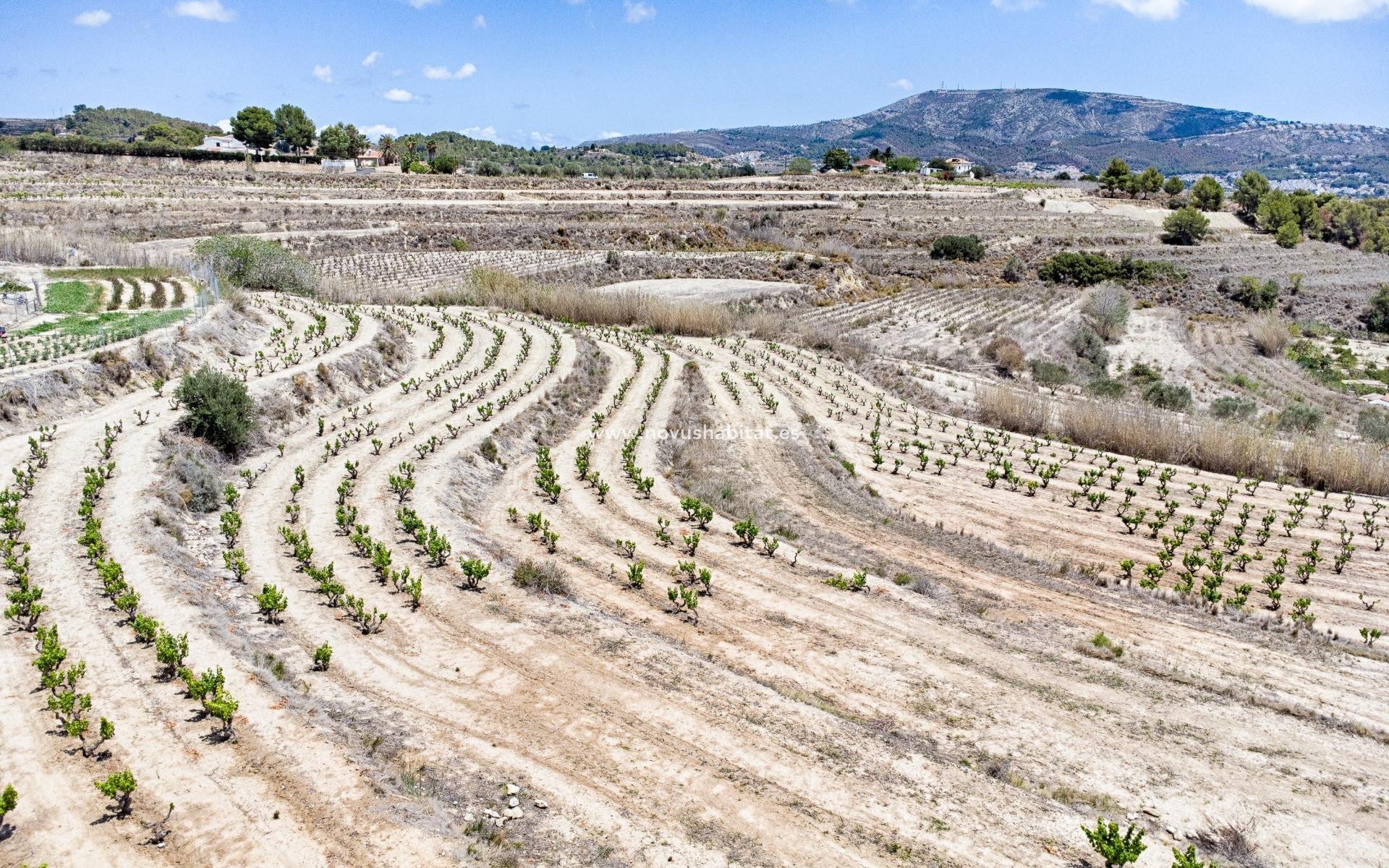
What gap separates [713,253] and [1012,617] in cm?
5402

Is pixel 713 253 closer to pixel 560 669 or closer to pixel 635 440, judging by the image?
pixel 635 440

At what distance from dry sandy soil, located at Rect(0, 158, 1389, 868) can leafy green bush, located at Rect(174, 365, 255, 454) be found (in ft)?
1.47

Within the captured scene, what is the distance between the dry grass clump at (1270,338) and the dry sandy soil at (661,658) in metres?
31.8

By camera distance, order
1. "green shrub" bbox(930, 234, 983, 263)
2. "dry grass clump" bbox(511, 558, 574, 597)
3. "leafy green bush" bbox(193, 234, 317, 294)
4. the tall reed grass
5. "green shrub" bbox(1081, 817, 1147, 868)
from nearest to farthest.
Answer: "green shrub" bbox(1081, 817, 1147, 868), "dry grass clump" bbox(511, 558, 574, 597), the tall reed grass, "leafy green bush" bbox(193, 234, 317, 294), "green shrub" bbox(930, 234, 983, 263)

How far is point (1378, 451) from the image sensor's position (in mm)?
21078

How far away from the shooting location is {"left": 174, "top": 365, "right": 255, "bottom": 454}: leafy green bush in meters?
17.6

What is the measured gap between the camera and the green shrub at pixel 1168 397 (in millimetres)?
31734

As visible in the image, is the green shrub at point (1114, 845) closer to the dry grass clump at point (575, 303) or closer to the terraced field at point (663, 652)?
the terraced field at point (663, 652)

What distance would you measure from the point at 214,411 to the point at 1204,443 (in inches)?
954

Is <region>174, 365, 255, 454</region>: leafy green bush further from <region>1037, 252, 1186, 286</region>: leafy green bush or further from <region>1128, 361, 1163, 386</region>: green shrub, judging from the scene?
<region>1037, 252, 1186, 286</region>: leafy green bush

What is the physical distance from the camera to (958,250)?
7475 centimetres

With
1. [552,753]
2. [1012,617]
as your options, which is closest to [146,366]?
[552,753]

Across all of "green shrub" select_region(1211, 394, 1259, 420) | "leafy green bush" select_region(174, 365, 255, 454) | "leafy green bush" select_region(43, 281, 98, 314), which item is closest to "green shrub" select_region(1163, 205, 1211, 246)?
"green shrub" select_region(1211, 394, 1259, 420)

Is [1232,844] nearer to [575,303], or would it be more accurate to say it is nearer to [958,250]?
[575,303]
